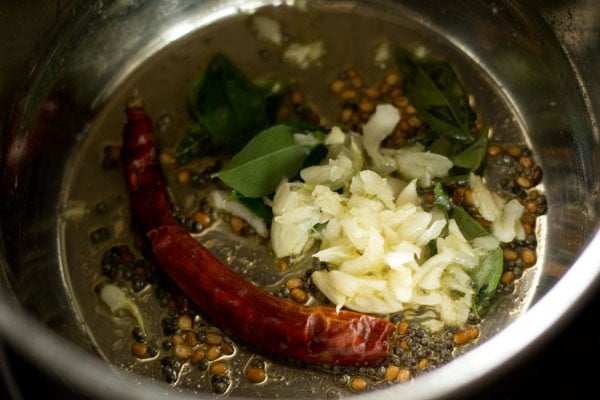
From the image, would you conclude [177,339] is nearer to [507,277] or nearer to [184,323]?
[184,323]

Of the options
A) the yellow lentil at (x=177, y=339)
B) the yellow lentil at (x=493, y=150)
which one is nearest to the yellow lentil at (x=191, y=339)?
the yellow lentil at (x=177, y=339)

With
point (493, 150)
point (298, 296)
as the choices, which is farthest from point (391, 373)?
point (493, 150)

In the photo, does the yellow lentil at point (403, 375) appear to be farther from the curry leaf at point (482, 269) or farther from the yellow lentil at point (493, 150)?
the yellow lentil at point (493, 150)

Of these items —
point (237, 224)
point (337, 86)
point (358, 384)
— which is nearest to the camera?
point (358, 384)

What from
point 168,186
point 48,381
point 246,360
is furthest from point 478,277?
point 48,381

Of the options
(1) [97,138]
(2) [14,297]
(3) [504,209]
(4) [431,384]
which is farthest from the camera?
(1) [97,138]

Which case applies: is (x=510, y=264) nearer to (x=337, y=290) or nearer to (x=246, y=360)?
(x=337, y=290)
